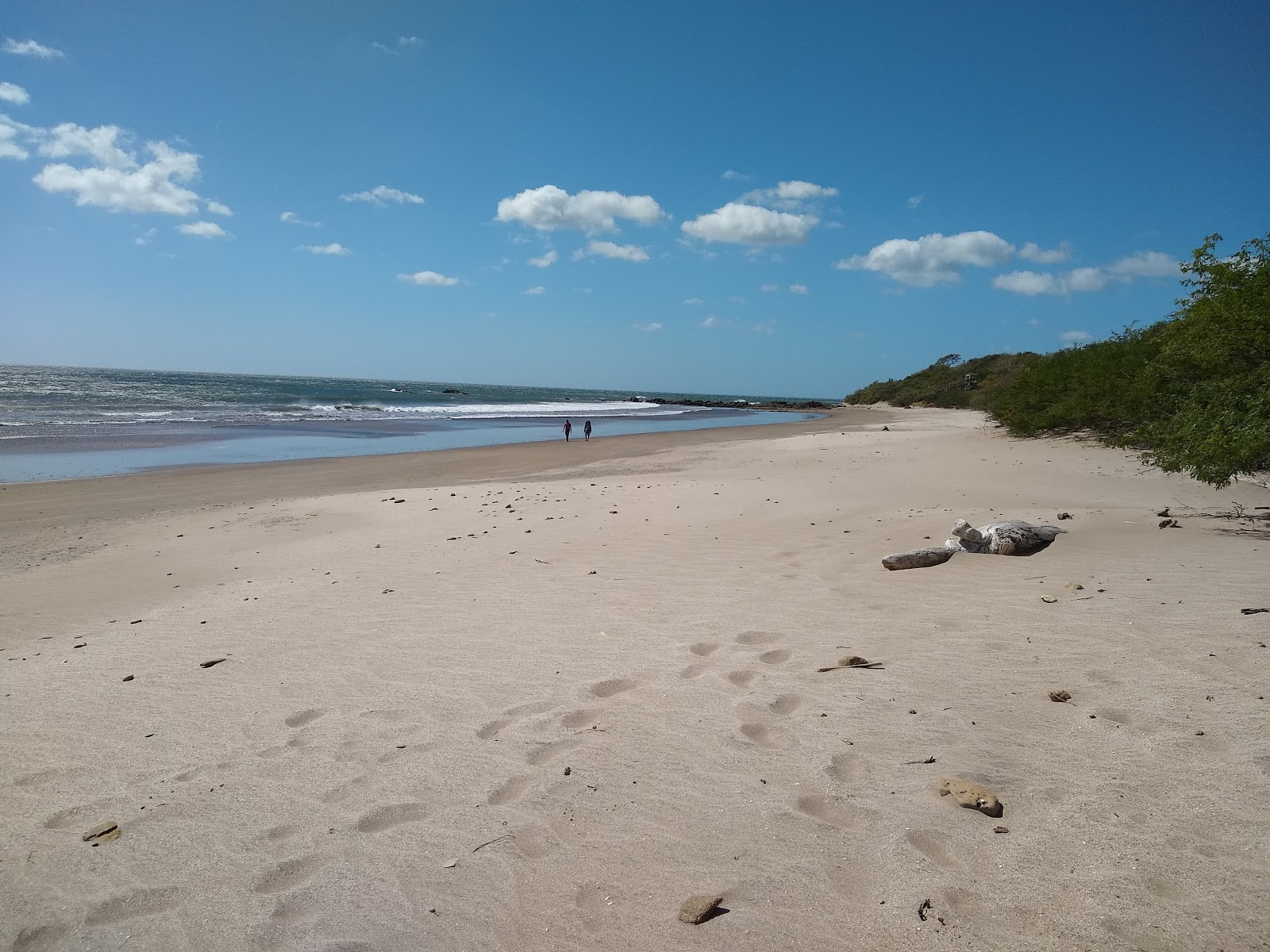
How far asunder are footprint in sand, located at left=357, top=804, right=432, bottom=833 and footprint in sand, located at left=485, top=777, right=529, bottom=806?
266 millimetres

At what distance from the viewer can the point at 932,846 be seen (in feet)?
8.63

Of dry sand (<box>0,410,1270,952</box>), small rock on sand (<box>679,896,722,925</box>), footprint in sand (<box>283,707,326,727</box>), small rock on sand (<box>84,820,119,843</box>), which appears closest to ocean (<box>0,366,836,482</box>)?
dry sand (<box>0,410,1270,952</box>)

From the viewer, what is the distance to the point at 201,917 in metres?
2.45

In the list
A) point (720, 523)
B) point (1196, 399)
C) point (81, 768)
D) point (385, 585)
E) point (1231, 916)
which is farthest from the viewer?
point (720, 523)

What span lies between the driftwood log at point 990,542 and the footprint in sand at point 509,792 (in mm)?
4434

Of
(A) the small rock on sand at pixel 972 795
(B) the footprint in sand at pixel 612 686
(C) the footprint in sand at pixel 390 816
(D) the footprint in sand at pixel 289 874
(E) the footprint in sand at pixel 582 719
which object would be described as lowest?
(D) the footprint in sand at pixel 289 874

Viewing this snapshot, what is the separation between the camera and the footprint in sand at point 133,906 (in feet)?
8.08

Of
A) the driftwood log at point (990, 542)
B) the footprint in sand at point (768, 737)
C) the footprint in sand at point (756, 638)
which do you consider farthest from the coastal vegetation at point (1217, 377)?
the footprint in sand at point (768, 737)

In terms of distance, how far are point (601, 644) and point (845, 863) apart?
2.59 m

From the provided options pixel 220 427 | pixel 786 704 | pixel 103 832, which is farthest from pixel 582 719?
pixel 220 427

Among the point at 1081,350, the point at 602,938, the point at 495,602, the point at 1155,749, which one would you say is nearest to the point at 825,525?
the point at 495,602

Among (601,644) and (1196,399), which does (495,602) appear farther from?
(1196,399)

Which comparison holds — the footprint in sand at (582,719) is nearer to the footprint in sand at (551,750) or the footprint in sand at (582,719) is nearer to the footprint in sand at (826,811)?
the footprint in sand at (551,750)

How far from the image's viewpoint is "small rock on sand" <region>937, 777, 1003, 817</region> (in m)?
2.81
